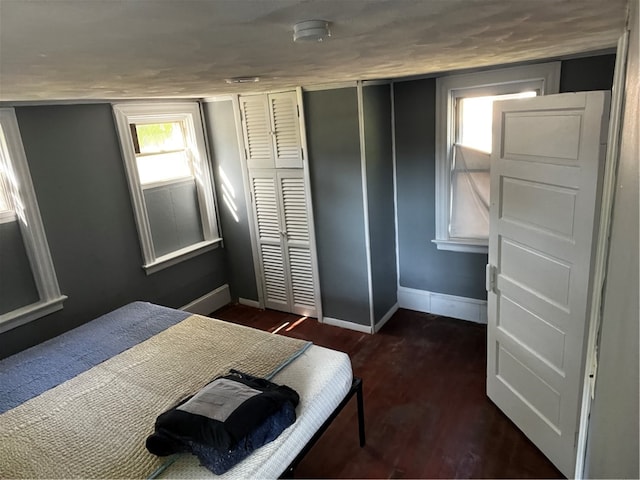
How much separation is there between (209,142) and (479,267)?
2870 mm

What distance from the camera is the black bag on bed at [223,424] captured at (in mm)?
1616

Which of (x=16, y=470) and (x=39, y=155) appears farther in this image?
(x=39, y=155)

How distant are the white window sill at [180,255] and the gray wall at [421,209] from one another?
1938 mm

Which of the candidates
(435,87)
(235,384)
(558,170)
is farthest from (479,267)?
(235,384)

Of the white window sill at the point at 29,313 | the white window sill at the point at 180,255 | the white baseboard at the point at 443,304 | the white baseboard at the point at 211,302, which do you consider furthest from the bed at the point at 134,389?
the white baseboard at the point at 443,304

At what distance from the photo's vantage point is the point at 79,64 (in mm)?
1385

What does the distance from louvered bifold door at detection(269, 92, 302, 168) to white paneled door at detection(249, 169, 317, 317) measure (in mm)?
109

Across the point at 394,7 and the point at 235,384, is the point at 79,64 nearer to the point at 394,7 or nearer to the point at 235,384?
the point at 394,7

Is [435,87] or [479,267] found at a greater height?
[435,87]

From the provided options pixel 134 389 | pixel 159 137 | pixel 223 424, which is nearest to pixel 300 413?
pixel 223 424

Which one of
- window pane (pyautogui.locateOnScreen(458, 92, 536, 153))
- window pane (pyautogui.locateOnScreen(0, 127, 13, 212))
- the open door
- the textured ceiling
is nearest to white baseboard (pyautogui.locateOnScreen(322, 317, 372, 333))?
the open door

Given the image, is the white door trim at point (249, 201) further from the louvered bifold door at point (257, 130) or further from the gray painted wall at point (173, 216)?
the gray painted wall at point (173, 216)

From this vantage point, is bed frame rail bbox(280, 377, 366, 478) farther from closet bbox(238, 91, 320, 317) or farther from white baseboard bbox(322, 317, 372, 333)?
closet bbox(238, 91, 320, 317)

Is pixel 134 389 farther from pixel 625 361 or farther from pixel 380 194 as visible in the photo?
pixel 380 194
